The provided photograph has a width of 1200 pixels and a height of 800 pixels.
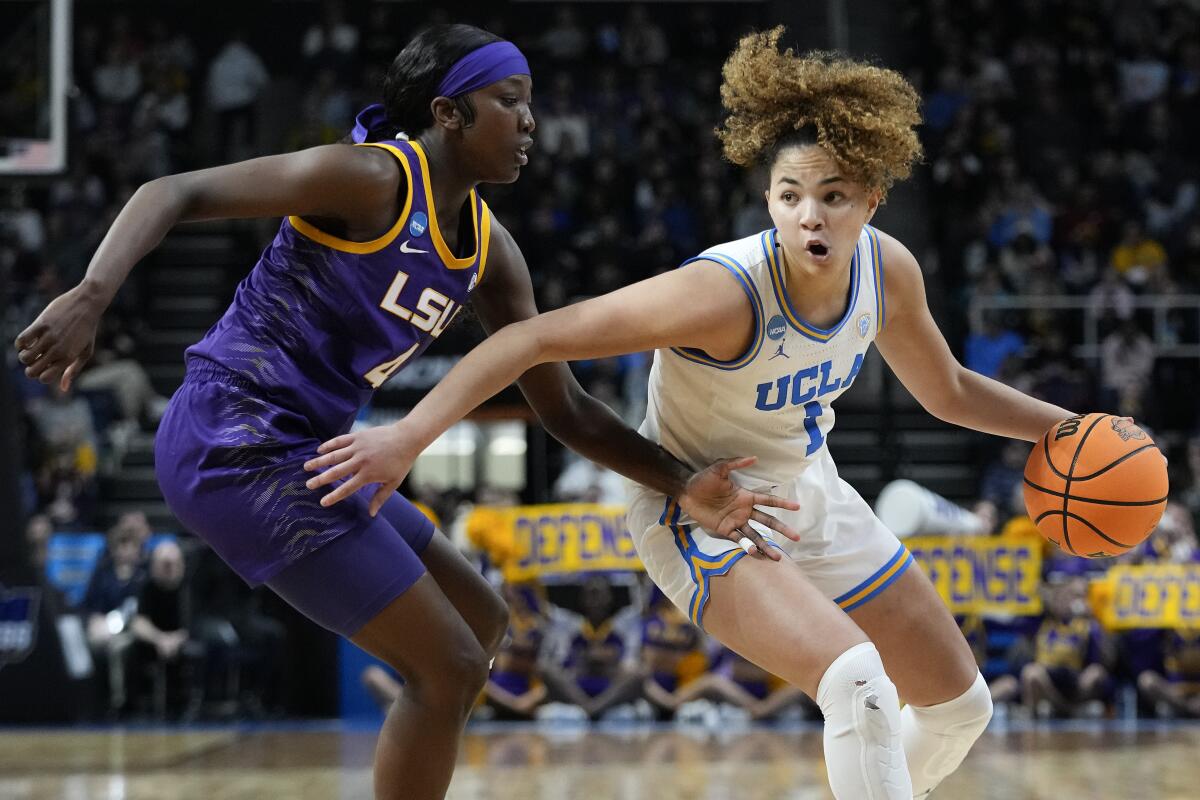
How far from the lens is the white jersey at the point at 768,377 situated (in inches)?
129

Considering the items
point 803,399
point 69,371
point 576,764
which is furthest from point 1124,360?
point 69,371

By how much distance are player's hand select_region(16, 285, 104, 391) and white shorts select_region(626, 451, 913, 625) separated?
141 centimetres

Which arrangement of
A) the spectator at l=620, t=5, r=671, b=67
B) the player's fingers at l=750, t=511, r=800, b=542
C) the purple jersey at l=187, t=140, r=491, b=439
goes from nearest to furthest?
the purple jersey at l=187, t=140, r=491, b=439, the player's fingers at l=750, t=511, r=800, b=542, the spectator at l=620, t=5, r=671, b=67

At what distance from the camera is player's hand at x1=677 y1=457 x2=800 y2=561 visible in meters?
3.27

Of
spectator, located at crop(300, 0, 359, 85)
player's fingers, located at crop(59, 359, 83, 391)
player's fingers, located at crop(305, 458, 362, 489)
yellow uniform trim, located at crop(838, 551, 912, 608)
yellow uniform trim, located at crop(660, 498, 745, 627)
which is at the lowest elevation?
yellow uniform trim, located at crop(838, 551, 912, 608)

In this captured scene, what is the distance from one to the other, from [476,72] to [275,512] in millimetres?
1044

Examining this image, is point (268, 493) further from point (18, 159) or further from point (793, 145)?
point (18, 159)

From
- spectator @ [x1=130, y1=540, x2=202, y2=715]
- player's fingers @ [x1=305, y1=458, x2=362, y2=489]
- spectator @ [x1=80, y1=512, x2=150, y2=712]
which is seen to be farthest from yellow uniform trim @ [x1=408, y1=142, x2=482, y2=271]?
spectator @ [x1=80, y1=512, x2=150, y2=712]

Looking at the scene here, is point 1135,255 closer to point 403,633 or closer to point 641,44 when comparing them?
point 641,44

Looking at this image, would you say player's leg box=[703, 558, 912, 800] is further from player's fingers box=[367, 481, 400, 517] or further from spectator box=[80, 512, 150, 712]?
spectator box=[80, 512, 150, 712]

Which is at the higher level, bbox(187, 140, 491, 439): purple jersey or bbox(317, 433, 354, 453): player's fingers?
bbox(187, 140, 491, 439): purple jersey

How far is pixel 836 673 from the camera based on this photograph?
9.89 ft

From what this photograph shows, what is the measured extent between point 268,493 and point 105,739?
18.3ft

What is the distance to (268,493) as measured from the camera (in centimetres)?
308
